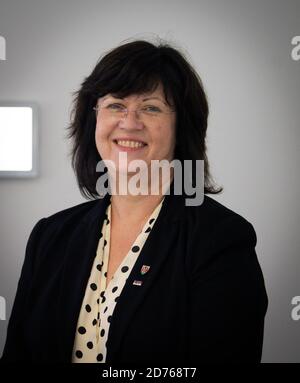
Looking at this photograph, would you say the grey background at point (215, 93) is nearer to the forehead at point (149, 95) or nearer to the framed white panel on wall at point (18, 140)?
the framed white panel on wall at point (18, 140)

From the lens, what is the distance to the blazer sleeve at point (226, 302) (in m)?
1.04

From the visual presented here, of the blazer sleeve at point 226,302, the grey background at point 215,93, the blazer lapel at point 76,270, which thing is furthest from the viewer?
the grey background at point 215,93

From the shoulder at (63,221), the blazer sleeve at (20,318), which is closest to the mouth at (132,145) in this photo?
the shoulder at (63,221)

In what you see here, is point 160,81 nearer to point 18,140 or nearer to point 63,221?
point 63,221

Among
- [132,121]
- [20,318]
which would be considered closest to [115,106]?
[132,121]

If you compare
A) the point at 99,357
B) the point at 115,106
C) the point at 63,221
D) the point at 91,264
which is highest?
the point at 115,106

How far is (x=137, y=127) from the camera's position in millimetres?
1206

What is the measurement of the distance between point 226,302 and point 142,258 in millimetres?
243

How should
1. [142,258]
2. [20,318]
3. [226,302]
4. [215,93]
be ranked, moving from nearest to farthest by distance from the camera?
[226,302] < [142,258] < [20,318] < [215,93]

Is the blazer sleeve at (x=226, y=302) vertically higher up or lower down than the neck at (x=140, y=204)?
lower down

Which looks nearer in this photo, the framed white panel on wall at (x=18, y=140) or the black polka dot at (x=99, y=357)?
the black polka dot at (x=99, y=357)

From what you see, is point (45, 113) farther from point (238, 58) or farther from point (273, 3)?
point (273, 3)

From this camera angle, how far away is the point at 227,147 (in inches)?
80.1
